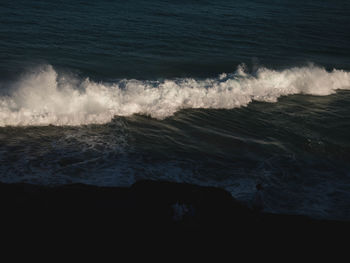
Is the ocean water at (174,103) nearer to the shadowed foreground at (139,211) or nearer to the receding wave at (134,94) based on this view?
the receding wave at (134,94)

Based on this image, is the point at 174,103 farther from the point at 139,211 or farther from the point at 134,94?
the point at 139,211

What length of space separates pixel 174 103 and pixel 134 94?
1436mm

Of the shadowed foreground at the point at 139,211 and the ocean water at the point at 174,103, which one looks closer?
the shadowed foreground at the point at 139,211

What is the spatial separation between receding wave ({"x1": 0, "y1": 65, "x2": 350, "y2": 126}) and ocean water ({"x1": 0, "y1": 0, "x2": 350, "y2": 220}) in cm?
5

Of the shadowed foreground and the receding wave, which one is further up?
the receding wave

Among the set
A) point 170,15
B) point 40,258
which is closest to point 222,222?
point 40,258

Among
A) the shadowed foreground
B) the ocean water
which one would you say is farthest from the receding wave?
the shadowed foreground

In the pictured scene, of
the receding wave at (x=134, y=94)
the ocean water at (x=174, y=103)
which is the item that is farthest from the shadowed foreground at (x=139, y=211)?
the receding wave at (x=134, y=94)

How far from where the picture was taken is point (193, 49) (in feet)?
62.1

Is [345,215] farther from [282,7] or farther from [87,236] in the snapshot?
[282,7]

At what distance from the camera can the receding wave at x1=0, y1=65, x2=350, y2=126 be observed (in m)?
10.8

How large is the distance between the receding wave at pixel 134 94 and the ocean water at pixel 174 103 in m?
0.05

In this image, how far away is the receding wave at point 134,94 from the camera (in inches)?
426

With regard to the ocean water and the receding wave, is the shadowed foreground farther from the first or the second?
the receding wave
